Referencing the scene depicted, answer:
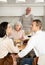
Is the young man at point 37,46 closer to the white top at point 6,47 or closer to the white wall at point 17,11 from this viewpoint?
the white top at point 6,47

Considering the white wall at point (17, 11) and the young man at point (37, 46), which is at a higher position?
the young man at point (37, 46)

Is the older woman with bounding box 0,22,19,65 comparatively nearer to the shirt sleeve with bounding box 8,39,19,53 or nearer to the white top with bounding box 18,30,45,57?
the shirt sleeve with bounding box 8,39,19,53

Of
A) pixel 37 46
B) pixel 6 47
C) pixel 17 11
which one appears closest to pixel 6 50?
pixel 6 47

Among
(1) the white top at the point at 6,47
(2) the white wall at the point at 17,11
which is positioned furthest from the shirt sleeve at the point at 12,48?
(2) the white wall at the point at 17,11

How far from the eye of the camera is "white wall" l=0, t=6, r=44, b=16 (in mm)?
8102

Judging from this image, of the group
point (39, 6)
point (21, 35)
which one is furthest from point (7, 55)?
point (39, 6)

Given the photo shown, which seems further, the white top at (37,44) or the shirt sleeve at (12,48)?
the shirt sleeve at (12,48)

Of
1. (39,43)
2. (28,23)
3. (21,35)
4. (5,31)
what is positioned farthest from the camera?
(28,23)

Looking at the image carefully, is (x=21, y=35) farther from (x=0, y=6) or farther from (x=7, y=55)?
(x=7, y=55)

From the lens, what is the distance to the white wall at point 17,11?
8102mm

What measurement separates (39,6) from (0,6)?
4.57 feet

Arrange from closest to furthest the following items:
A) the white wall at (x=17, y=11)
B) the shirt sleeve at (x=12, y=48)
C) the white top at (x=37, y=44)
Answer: the white top at (x=37, y=44)
the shirt sleeve at (x=12, y=48)
the white wall at (x=17, y=11)

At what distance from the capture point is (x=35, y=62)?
407cm

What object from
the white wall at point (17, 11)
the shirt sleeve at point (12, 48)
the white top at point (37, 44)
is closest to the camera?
the white top at point (37, 44)
